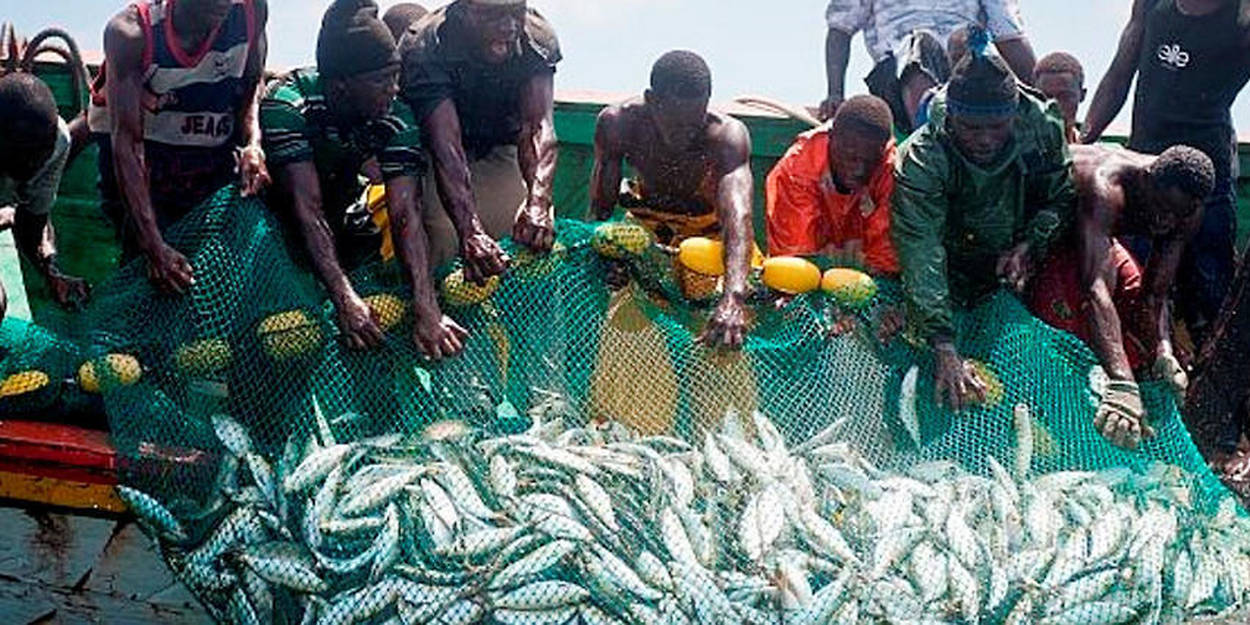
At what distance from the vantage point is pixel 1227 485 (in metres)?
6.64

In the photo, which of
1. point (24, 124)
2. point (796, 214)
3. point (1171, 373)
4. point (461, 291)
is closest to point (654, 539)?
point (461, 291)

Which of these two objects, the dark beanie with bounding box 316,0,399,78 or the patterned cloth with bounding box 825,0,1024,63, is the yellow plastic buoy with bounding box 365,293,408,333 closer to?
the dark beanie with bounding box 316,0,399,78

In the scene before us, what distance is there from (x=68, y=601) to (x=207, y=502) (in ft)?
3.07

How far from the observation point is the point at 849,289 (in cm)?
636

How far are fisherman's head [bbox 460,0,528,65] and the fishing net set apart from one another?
33.4 inches

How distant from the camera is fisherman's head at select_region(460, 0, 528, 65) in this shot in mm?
6344

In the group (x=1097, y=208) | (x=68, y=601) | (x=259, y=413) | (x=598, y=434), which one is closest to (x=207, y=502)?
(x=259, y=413)

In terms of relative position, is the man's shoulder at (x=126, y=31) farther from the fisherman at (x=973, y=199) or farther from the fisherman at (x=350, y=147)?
the fisherman at (x=973, y=199)

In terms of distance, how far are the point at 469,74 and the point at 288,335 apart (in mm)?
1479

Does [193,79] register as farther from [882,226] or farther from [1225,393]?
[1225,393]

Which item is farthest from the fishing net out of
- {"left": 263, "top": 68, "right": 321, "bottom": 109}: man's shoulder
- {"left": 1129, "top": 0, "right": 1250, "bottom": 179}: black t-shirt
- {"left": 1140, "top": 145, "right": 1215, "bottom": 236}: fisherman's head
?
{"left": 1129, "top": 0, "right": 1250, "bottom": 179}: black t-shirt

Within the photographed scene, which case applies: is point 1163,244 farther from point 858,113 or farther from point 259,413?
point 259,413

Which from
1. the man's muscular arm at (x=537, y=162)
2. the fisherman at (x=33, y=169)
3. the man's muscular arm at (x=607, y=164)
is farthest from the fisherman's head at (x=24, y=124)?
the man's muscular arm at (x=607, y=164)

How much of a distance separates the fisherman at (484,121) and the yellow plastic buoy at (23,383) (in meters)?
1.68
